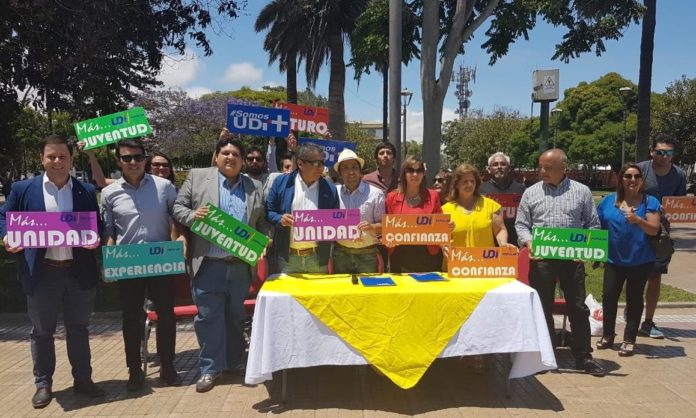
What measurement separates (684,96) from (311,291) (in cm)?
3323

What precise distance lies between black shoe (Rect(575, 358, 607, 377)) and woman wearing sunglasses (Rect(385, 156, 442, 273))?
62.0 inches

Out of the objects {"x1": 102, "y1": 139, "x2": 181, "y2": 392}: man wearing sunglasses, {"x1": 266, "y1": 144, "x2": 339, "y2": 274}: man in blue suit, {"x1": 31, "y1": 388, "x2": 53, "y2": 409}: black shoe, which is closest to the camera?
{"x1": 31, "y1": 388, "x2": 53, "y2": 409}: black shoe

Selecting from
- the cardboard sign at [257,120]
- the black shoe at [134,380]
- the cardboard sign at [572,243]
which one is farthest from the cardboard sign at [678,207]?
the black shoe at [134,380]

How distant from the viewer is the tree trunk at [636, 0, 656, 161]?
12344 mm

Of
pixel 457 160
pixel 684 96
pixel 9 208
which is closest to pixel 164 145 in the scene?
pixel 457 160

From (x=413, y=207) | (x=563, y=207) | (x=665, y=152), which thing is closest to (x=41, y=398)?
(x=413, y=207)

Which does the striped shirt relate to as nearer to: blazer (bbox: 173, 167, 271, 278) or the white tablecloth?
the white tablecloth

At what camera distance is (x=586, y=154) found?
46906mm

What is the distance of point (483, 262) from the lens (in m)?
4.19

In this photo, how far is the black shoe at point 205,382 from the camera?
425 cm

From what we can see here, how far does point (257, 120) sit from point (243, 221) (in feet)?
8.31

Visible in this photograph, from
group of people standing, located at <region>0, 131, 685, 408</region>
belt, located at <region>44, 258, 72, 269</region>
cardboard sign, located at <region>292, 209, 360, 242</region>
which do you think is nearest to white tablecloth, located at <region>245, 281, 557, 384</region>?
cardboard sign, located at <region>292, 209, 360, 242</region>

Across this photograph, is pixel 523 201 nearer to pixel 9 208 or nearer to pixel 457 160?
pixel 9 208

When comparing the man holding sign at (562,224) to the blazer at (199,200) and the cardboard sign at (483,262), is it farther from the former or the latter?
the blazer at (199,200)
